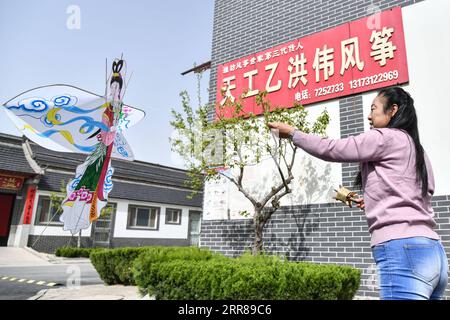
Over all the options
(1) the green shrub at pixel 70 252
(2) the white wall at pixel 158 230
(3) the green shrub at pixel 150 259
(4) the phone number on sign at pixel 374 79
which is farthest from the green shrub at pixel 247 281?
(2) the white wall at pixel 158 230

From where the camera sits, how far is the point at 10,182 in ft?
52.0

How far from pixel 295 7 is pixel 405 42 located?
2560mm

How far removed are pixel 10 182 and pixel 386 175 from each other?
58.4 feet

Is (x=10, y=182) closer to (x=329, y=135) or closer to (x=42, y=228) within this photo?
(x=42, y=228)

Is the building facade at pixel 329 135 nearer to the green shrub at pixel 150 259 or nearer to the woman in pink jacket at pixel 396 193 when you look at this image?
the green shrub at pixel 150 259

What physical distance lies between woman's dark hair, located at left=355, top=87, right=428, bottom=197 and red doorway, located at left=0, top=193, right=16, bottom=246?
1797cm

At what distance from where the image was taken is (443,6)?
5.52m

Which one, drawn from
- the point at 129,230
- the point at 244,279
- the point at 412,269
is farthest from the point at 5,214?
the point at 412,269

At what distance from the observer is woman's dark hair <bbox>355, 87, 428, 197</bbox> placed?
178 cm

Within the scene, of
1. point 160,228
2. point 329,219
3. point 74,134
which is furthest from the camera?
point 160,228

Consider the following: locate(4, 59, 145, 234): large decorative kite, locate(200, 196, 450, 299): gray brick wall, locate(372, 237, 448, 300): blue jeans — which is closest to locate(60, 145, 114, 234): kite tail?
locate(4, 59, 145, 234): large decorative kite

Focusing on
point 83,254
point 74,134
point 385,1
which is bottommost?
point 83,254

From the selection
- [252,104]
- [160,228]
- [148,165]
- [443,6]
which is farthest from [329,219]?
[148,165]
